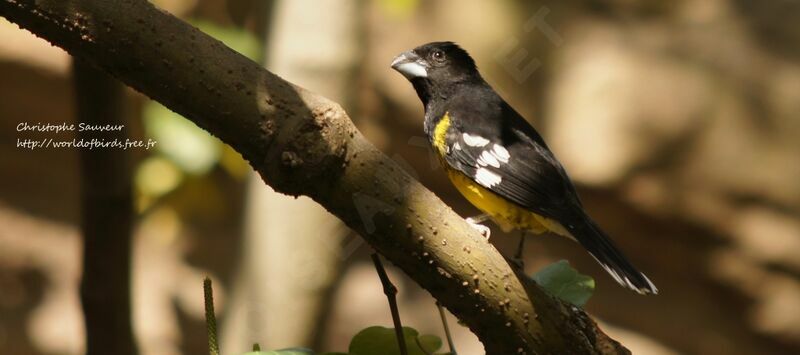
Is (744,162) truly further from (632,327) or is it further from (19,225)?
(19,225)

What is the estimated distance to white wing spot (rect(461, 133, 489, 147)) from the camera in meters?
3.20

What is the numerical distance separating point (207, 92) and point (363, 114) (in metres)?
4.52

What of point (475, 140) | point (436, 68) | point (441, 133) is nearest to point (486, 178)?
point (475, 140)

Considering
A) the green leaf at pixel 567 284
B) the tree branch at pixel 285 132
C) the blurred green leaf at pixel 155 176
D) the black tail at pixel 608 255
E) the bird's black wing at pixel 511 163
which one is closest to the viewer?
the tree branch at pixel 285 132

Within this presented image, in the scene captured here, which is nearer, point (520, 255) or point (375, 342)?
point (375, 342)

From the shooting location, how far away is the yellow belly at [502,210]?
3.12m

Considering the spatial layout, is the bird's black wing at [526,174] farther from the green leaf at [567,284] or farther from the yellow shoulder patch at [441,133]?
the green leaf at [567,284]

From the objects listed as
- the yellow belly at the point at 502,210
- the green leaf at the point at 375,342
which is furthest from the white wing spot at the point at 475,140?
the green leaf at the point at 375,342

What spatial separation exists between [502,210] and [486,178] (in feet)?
0.42

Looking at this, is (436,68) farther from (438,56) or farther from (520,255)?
(520,255)

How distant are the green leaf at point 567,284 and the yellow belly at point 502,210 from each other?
0.91 m

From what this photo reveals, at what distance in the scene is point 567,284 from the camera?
2.12 m

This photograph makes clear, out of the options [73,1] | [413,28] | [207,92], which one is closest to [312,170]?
[207,92]

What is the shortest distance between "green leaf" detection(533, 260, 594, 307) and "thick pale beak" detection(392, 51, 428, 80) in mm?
1665
